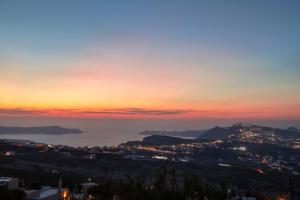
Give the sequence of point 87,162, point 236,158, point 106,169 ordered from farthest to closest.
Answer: point 236,158 < point 87,162 < point 106,169

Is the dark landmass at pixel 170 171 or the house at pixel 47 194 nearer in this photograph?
the house at pixel 47 194

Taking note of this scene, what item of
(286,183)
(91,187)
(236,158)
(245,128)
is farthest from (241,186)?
(245,128)

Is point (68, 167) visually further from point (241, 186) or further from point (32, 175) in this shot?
point (241, 186)

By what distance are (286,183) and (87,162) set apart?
3526cm

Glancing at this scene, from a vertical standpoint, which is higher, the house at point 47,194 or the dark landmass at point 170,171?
the house at point 47,194

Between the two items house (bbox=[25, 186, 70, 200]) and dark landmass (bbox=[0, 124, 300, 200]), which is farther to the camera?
A: dark landmass (bbox=[0, 124, 300, 200])

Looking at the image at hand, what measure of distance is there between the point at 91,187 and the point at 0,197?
9.04 metres

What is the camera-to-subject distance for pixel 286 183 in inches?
2138

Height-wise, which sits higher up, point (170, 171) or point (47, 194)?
point (47, 194)

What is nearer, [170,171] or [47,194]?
[47,194]

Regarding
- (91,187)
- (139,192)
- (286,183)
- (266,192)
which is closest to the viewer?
(139,192)

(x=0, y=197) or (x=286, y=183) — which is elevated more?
(x=0, y=197)

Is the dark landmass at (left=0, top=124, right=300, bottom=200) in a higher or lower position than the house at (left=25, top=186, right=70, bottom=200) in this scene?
lower

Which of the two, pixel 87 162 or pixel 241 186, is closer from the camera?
pixel 241 186
